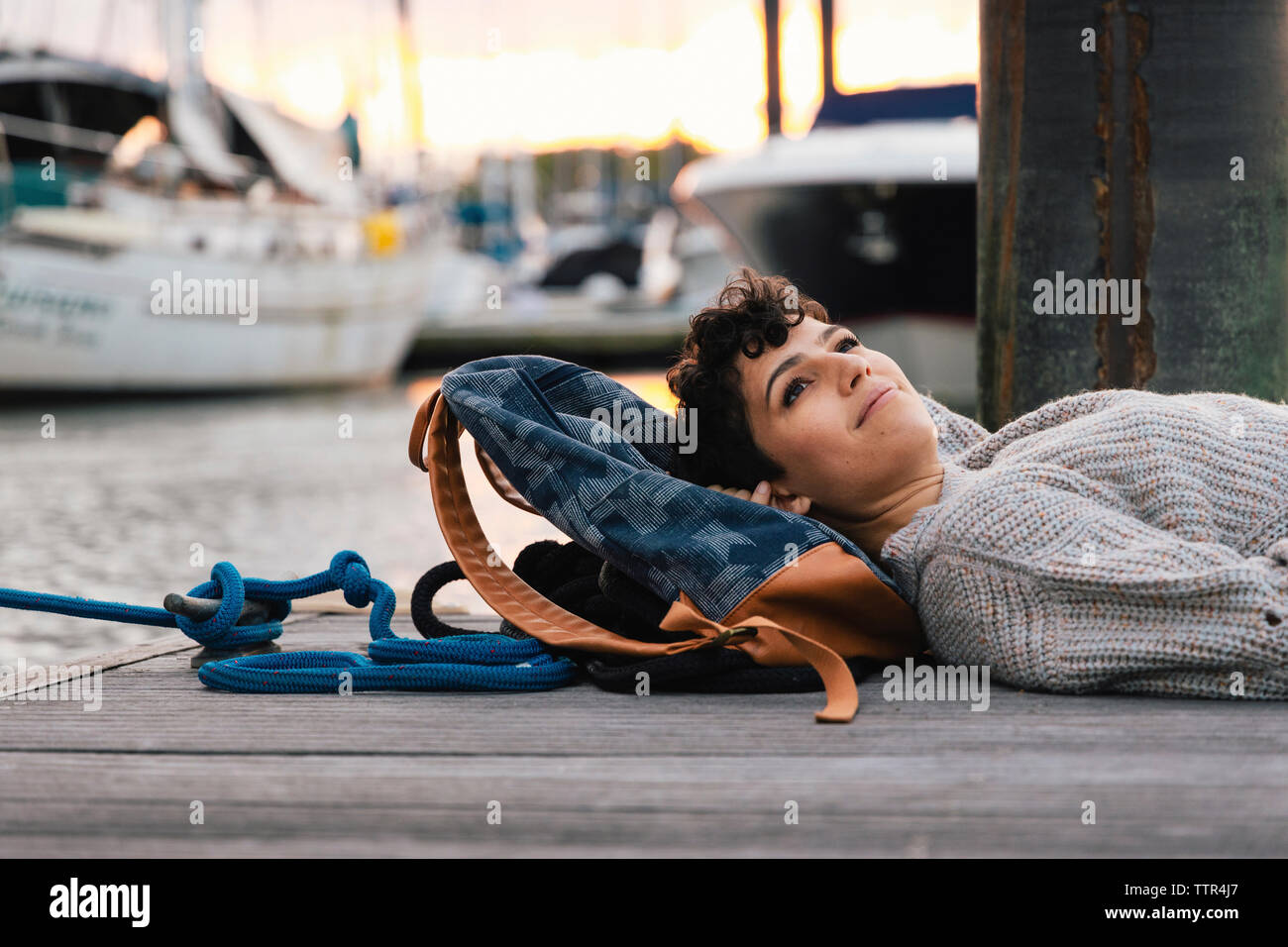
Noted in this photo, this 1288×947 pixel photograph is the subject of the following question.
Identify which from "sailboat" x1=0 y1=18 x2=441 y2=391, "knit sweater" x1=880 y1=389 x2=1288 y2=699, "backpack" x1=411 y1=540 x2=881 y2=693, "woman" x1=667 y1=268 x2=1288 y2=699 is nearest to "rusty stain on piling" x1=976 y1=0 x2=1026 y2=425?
"woman" x1=667 y1=268 x2=1288 y2=699

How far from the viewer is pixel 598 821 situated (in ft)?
5.72

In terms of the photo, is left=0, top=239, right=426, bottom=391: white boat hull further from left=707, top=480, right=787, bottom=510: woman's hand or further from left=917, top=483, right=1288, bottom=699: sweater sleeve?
left=917, top=483, right=1288, bottom=699: sweater sleeve

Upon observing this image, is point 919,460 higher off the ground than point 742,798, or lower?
higher

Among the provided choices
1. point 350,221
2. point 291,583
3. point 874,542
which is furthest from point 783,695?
point 350,221

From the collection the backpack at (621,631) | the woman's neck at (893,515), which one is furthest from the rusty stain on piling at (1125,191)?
the backpack at (621,631)

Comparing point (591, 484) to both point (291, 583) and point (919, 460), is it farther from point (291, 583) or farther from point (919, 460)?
point (291, 583)

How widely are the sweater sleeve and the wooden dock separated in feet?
0.17

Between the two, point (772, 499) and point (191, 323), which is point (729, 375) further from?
point (191, 323)

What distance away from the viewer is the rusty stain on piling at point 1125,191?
326cm

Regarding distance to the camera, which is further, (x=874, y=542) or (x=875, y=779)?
(x=874, y=542)

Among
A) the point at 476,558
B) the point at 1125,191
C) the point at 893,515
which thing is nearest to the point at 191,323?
the point at 1125,191

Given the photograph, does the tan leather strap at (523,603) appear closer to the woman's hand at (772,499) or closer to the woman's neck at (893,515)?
the woman's hand at (772,499)
